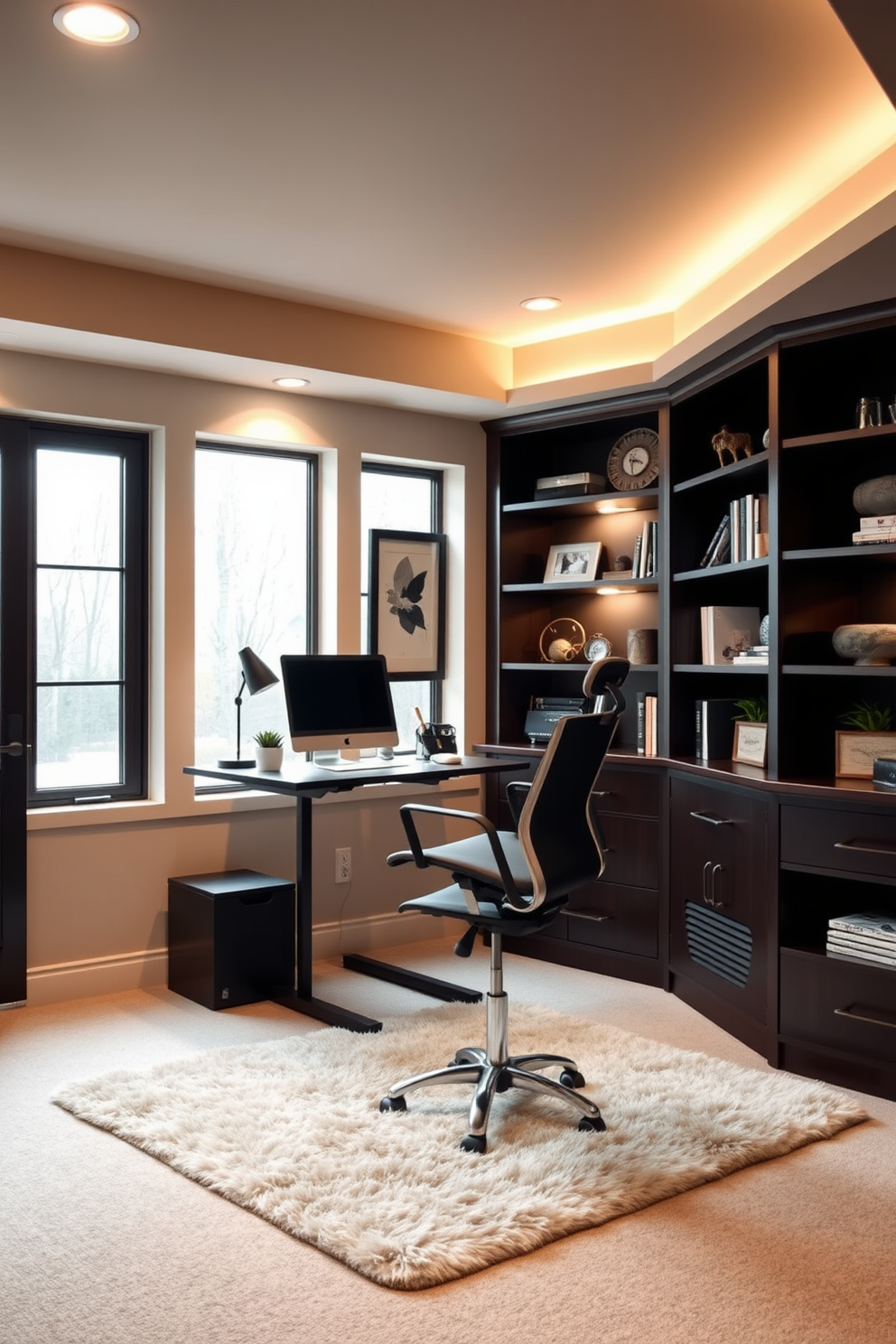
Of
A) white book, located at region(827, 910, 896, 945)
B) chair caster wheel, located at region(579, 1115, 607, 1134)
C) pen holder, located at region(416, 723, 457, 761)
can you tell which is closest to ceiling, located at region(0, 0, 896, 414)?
pen holder, located at region(416, 723, 457, 761)

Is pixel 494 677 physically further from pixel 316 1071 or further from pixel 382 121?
pixel 382 121

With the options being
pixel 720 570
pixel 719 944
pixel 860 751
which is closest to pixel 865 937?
pixel 860 751

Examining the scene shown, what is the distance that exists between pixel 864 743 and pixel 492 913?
1.37 metres

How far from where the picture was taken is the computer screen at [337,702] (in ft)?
14.0

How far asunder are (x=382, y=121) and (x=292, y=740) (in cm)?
215

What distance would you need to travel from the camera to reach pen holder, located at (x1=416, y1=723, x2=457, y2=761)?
4.61 metres

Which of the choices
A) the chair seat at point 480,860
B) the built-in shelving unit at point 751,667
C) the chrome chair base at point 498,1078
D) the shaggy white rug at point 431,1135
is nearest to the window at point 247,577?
the built-in shelving unit at point 751,667

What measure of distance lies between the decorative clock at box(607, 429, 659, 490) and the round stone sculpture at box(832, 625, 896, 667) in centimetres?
132

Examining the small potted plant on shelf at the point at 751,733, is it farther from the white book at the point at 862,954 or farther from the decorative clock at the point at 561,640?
the decorative clock at the point at 561,640

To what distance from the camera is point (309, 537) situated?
4.91 meters

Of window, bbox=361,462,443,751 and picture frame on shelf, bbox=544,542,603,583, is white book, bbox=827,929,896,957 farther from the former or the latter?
window, bbox=361,462,443,751

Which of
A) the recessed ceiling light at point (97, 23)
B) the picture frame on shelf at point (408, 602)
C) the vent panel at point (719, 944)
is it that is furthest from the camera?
the picture frame on shelf at point (408, 602)

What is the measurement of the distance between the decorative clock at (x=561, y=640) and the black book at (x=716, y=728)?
0.92m

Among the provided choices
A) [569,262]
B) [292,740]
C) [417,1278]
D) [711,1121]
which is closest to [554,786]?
[711,1121]
